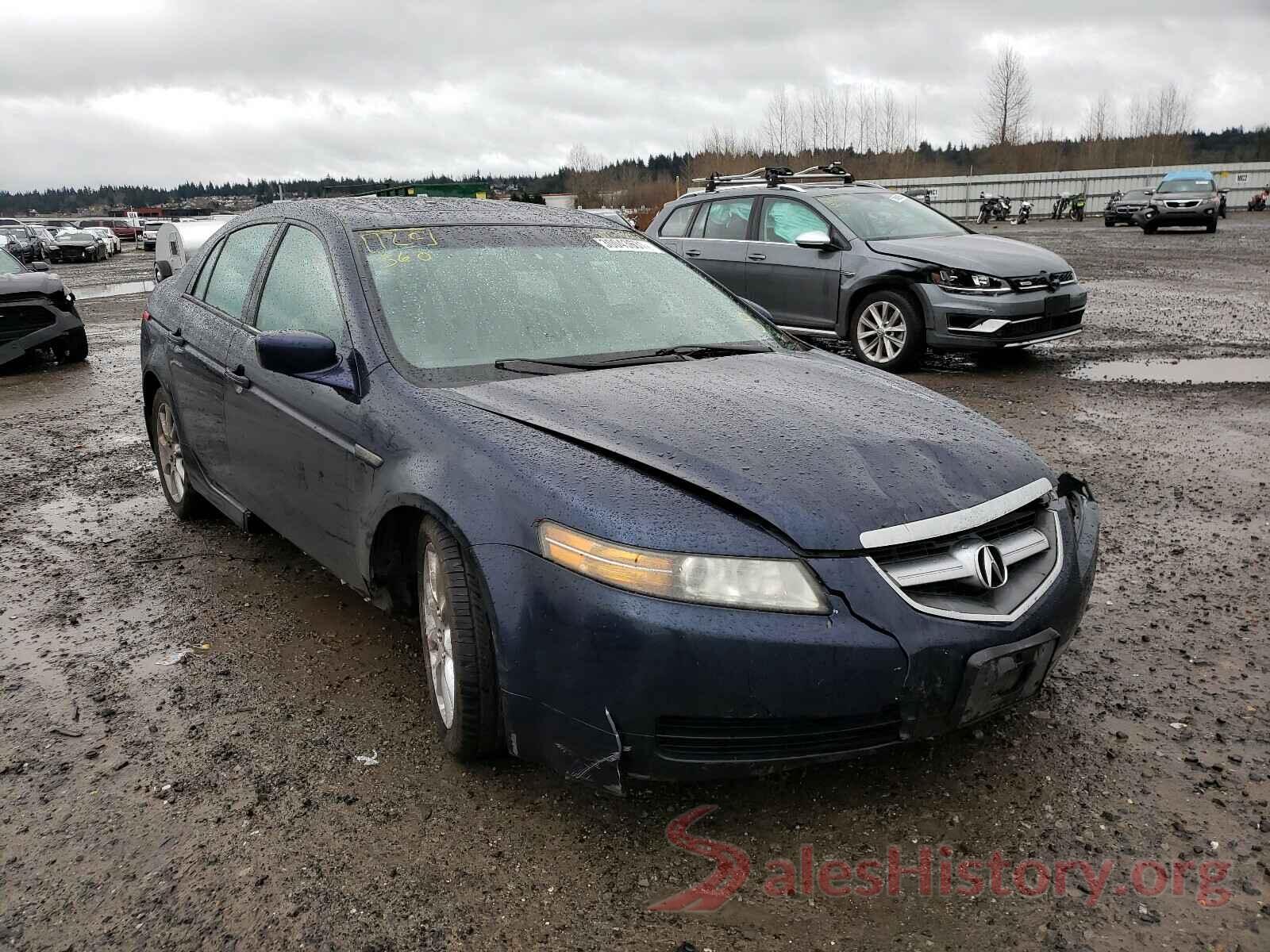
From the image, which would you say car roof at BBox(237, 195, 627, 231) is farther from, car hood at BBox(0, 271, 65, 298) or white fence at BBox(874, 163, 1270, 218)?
white fence at BBox(874, 163, 1270, 218)

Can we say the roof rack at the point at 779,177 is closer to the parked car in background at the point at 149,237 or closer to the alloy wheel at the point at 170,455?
the alloy wheel at the point at 170,455

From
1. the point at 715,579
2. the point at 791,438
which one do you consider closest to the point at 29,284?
the point at 791,438

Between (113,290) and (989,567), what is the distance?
88.9 ft

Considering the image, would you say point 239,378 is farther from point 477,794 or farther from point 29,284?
point 29,284

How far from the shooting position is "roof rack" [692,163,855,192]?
1059cm

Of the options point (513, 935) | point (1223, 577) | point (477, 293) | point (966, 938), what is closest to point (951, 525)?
point (966, 938)

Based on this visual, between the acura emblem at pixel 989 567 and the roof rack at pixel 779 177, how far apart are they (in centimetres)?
838

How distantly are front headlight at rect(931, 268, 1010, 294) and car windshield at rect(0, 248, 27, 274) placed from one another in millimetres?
10306

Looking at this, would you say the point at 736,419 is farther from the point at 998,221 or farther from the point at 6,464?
the point at 998,221

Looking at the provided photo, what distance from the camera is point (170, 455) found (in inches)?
207

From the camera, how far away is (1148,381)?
27.3 feet

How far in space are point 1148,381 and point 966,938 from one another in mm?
7283

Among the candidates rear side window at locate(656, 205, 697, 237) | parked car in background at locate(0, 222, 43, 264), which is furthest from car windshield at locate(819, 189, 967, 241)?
parked car in background at locate(0, 222, 43, 264)

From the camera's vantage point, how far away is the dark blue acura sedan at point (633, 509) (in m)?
2.30
